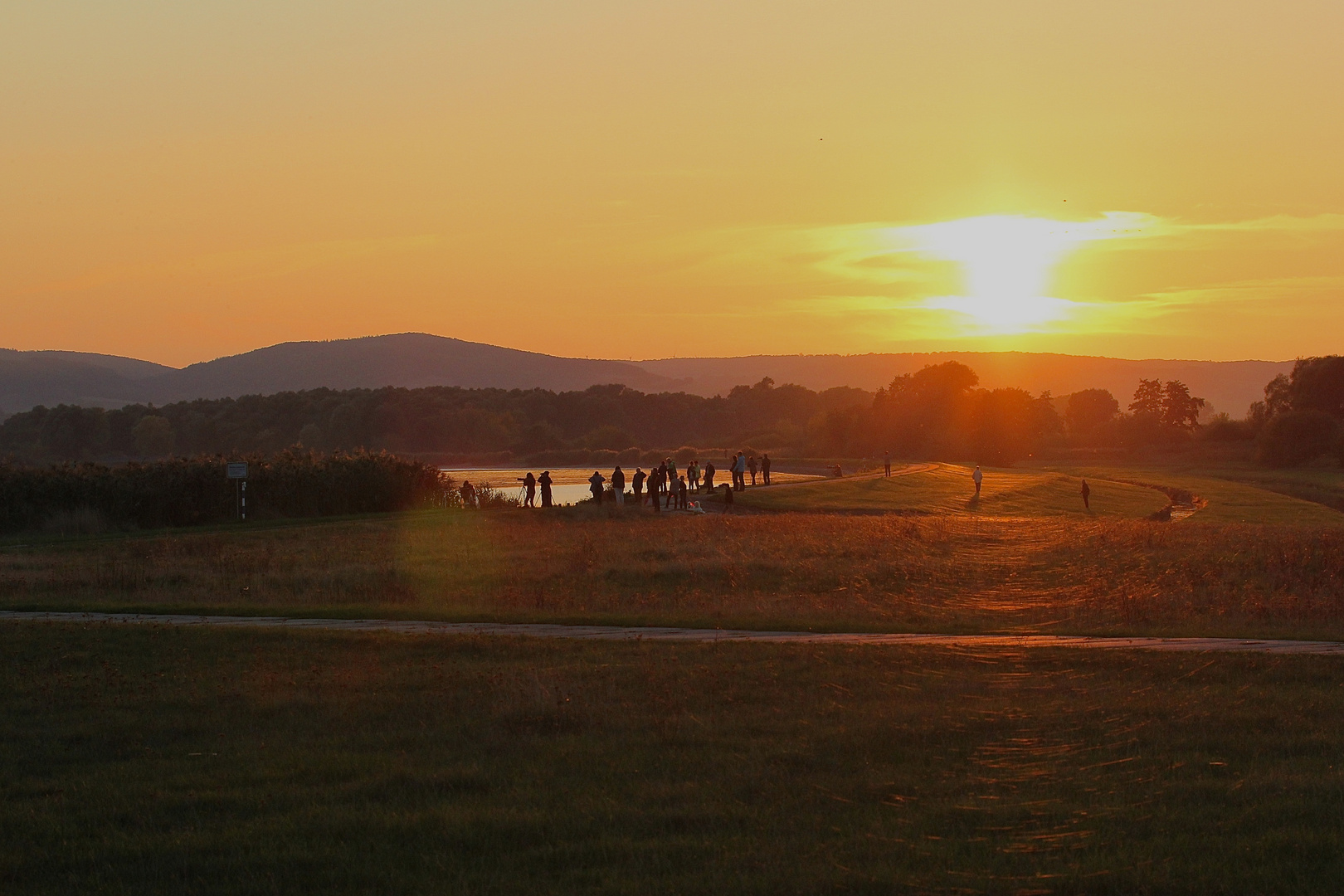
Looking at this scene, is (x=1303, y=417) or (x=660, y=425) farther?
(x=660, y=425)

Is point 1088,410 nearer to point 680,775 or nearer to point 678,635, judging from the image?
point 678,635

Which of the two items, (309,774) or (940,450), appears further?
(940,450)

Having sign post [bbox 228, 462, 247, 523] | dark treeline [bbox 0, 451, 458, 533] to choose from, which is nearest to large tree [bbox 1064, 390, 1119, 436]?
dark treeline [bbox 0, 451, 458, 533]

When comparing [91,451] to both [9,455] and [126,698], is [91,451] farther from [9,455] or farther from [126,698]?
[126,698]

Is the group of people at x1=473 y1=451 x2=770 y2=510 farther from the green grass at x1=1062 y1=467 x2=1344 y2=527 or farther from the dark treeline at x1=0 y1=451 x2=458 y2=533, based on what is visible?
the green grass at x1=1062 y1=467 x2=1344 y2=527

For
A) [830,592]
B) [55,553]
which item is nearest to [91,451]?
[55,553]

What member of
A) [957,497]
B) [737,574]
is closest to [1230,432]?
[957,497]

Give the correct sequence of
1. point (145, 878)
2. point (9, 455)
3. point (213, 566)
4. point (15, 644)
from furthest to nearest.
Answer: point (9, 455), point (213, 566), point (15, 644), point (145, 878)

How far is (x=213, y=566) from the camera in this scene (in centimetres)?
2783

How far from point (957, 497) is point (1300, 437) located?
5299 cm

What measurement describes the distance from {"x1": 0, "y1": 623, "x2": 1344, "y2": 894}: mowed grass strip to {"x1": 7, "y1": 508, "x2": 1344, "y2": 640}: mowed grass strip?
5.33 m

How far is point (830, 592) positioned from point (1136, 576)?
22.3ft

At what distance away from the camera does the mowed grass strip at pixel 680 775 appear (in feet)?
23.0

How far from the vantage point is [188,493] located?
1763 inches
